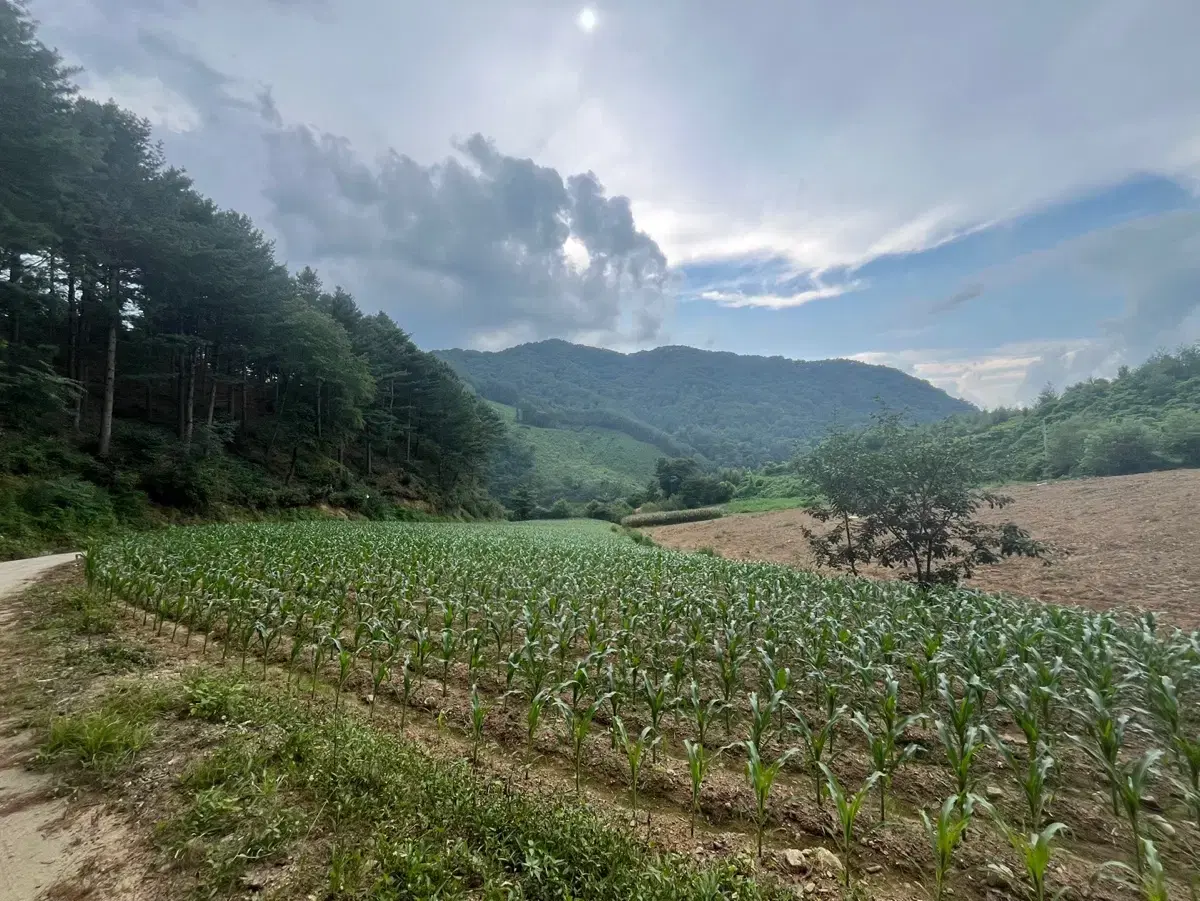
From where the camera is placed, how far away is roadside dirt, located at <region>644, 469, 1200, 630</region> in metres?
11.9

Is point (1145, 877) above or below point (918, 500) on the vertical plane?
below

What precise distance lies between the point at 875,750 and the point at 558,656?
4.01 m

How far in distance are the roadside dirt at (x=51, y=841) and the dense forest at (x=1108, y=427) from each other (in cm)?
1395

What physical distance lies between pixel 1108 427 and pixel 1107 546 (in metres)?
28.8

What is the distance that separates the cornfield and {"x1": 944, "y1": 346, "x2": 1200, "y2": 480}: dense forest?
689cm

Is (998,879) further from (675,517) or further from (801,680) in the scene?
(675,517)

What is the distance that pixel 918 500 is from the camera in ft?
36.7

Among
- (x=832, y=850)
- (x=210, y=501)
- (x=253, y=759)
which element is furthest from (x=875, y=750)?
(x=210, y=501)

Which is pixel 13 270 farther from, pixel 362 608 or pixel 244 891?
pixel 244 891

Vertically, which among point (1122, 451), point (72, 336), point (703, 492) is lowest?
point (703, 492)

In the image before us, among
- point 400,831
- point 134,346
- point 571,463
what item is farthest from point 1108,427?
point 571,463

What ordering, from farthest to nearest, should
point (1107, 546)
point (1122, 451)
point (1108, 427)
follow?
point (1108, 427), point (1122, 451), point (1107, 546)

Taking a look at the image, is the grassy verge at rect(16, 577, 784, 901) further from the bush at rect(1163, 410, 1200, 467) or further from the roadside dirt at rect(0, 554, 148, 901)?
the bush at rect(1163, 410, 1200, 467)

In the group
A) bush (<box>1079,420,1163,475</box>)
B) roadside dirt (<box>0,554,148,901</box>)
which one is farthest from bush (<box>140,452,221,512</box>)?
bush (<box>1079,420,1163,475</box>)
